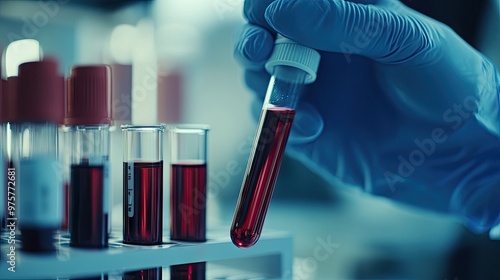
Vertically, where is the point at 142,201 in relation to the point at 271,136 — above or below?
below

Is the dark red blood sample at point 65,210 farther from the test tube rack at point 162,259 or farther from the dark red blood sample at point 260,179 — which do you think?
the dark red blood sample at point 260,179

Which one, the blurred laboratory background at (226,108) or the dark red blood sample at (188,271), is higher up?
the blurred laboratory background at (226,108)

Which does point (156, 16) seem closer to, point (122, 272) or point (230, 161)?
point (230, 161)

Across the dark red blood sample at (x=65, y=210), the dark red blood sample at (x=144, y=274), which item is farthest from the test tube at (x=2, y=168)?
the dark red blood sample at (x=144, y=274)

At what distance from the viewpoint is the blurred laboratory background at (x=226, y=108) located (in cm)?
100

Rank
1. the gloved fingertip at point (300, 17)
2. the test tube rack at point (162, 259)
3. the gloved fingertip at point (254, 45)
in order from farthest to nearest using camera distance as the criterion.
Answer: the gloved fingertip at point (254, 45) < the gloved fingertip at point (300, 17) < the test tube rack at point (162, 259)

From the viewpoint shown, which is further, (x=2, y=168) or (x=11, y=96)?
(x=2, y=168)

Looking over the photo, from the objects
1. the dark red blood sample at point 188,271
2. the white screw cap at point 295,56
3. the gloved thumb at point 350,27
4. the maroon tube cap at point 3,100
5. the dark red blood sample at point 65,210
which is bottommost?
the dark red blood sample at point 188,271

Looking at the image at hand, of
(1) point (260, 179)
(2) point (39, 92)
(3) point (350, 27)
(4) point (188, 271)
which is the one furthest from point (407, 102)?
(2) point (39, 92)

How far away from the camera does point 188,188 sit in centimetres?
97

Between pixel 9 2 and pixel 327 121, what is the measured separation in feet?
2.14

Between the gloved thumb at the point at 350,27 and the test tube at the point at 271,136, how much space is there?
0.09ft

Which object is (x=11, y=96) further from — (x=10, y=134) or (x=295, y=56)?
(x=295, y=56)

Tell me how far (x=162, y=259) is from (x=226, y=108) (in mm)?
436
